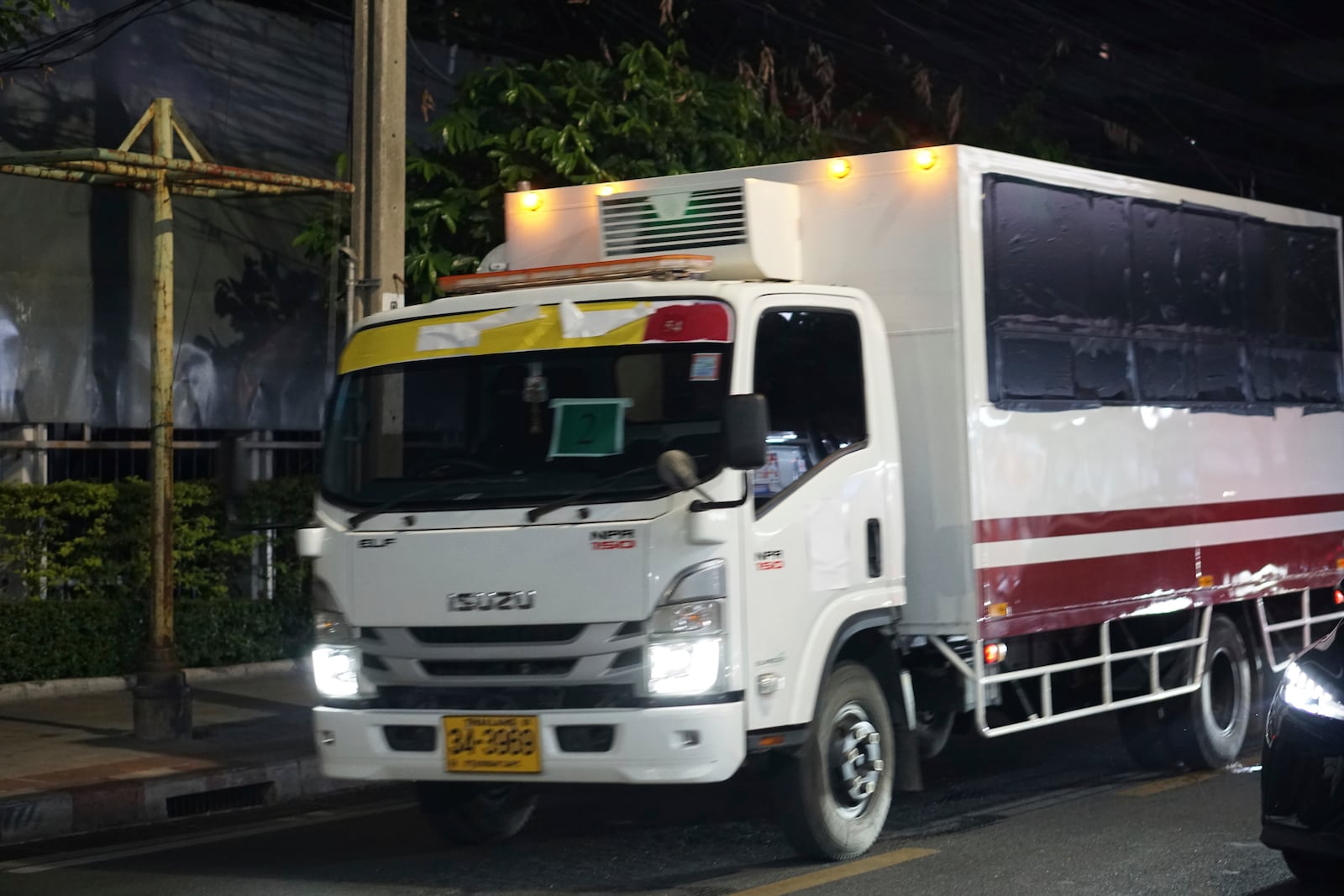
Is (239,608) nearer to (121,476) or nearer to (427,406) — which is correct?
(121,476)

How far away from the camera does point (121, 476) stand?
45.1 feet

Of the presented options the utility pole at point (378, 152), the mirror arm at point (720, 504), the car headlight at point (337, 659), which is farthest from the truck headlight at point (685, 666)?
the utility pole at point (378, 152)

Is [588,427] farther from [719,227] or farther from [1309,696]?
[1309,696]

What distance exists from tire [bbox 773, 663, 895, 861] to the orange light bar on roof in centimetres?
170

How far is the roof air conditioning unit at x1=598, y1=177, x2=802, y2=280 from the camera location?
7.59 m

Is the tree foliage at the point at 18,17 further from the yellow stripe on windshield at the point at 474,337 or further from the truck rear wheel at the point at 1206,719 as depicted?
the truck rear wheel at the point at 1206,719

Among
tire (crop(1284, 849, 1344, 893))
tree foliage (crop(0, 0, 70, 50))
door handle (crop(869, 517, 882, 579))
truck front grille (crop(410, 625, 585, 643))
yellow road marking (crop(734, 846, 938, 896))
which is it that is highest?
tree foliage (crop(0, 0, 70, 50))

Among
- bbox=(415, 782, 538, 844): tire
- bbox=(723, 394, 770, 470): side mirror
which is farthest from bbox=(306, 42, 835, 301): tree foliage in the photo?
bbox=(723, 394, 770, 470): side mirror

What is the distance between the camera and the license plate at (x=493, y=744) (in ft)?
21.3

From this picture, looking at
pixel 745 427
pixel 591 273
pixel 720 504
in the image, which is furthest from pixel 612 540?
pixel 591 273

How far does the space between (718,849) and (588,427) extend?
6.53ft

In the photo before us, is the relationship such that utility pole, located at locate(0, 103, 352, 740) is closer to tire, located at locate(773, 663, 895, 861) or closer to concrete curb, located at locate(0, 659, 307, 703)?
concrete curb, located at locate(0, 659, 307, 703)

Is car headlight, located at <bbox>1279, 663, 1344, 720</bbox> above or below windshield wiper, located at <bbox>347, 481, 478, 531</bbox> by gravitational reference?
below

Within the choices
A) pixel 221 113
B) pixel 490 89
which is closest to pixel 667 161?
pixel 490 89
